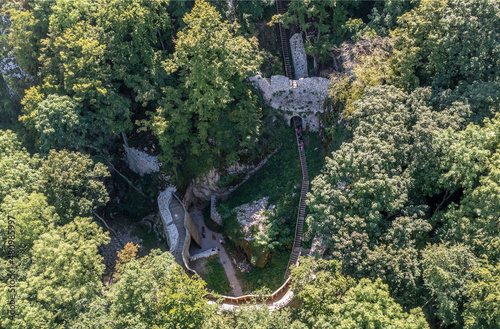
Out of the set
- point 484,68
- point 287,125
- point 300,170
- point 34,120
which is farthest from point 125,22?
point 484,68

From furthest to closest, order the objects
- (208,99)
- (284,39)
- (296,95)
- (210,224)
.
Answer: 1. (284,39)
2. (210,224)
3. (296,95)
4. (208,99)

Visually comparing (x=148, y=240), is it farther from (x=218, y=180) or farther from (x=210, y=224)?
(x=218, y=180)

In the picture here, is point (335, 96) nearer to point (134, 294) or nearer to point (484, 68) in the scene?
point (484, 68)

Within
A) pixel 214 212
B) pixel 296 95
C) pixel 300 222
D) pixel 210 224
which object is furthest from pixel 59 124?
pixel 300 222

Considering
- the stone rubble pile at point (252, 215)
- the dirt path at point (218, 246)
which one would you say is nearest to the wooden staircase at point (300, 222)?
the stone rubble pile at point (252, 215)

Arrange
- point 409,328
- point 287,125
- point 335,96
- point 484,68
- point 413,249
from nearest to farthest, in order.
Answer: point 409,328 < point 413,249 < point 484,68 < point 335,96 < point 287,125
